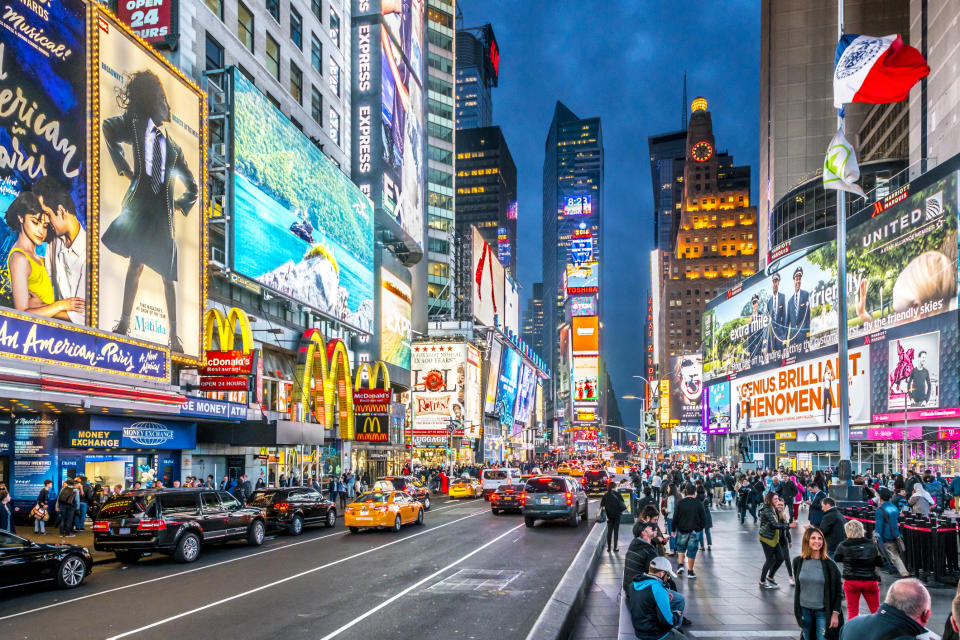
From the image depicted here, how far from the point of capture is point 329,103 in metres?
53.3

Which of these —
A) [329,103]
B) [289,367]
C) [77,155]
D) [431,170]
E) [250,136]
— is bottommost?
[289,367]

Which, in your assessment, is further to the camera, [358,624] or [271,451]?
[271,451]

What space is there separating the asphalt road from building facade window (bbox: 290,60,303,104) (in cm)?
3267

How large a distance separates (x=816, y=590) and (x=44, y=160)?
24.1 meters

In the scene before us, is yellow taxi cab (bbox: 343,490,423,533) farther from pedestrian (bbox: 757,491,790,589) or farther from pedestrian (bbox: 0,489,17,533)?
pedestrian (bbox: 757,491,790,589)

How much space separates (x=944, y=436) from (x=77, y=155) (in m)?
48.5

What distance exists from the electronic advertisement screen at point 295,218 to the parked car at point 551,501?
56.0 ft

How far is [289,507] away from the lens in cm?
2494

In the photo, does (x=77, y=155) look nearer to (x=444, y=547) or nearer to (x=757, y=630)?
(x=444, y=547)

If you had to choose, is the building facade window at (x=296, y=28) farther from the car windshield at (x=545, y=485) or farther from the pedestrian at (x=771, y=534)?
the pedestrian at (x=771, y=534)

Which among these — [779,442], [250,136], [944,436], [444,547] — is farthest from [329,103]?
[779,442]

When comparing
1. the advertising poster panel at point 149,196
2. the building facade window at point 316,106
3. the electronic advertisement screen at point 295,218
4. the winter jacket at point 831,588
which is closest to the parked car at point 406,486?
the advertising poster panel at point 149,196

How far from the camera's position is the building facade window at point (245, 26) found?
40525mm

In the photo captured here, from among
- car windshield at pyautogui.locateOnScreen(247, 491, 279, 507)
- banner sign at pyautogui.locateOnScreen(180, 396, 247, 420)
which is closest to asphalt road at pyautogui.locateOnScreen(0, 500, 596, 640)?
car windshield at pyautogui.locateOnScreen(247, 491, 279, 507)
